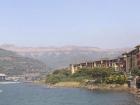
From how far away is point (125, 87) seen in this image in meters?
120

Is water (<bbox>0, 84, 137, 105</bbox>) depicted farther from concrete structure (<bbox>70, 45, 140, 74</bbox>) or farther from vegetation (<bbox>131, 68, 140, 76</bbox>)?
concrete structure (<bbox>70, 45, 140, 74</bbox>)

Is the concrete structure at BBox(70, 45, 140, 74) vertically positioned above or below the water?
above

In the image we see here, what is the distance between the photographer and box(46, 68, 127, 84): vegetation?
126m

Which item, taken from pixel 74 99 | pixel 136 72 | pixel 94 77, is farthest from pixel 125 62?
pixel 74 99

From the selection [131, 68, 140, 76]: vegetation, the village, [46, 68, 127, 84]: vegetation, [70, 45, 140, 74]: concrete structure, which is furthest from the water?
[70, 45, 140, 74]: concrete structure

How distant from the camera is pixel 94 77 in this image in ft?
516

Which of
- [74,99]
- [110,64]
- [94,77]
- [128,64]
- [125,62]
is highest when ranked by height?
[125,62]

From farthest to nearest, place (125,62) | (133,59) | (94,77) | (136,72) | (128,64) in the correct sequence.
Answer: (125,62), (94,77), (128,64), (133,59), (136,72)

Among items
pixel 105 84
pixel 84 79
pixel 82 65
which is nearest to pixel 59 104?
pixel 105 84

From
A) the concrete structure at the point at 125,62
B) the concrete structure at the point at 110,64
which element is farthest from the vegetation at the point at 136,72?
the concrete structure at the point at 110,64

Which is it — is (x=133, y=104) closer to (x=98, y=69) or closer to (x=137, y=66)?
(x=137, y=66)

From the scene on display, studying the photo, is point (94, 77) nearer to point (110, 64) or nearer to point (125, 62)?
point (125, 62)

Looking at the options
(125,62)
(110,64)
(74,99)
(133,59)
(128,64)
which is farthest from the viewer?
(110,64)

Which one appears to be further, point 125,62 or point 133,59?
point 125,62
